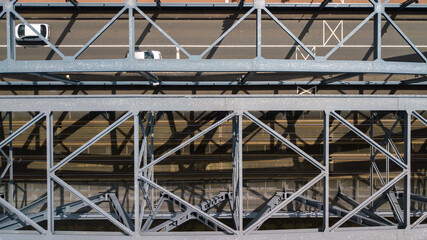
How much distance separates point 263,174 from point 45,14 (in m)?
12.8

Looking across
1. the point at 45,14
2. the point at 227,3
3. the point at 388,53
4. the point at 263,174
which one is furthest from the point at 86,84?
the point at 388,53

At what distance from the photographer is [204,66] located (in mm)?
6957

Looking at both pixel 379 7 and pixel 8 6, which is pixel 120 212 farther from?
pixel 379 7

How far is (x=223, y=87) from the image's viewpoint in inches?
470

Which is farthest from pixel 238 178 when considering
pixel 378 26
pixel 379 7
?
pixel 379 7

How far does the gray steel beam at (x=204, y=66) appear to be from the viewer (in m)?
6.89

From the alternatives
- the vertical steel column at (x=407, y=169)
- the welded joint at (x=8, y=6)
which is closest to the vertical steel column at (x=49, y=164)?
the welded joint at (x=8, y=6)

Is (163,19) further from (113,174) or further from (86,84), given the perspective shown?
(113,174)

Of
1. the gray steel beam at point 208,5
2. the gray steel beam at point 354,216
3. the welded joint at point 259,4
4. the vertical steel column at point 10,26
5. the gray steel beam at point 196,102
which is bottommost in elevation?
the gray steel beam at point 354,216

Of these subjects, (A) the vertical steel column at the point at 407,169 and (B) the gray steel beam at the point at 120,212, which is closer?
(A) the vertical steel column at the point at 407,169

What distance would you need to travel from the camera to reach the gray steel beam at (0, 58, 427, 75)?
689 cm

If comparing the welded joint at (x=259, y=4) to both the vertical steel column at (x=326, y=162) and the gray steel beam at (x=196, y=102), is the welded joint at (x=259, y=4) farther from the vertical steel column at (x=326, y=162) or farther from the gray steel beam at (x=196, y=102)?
the vertical steel column at (x=326, y=162)

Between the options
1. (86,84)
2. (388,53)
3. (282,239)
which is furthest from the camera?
(388,53)

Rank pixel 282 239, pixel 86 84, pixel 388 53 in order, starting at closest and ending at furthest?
pixel 282 239 < pixel 86 84 < pixel 388 53
